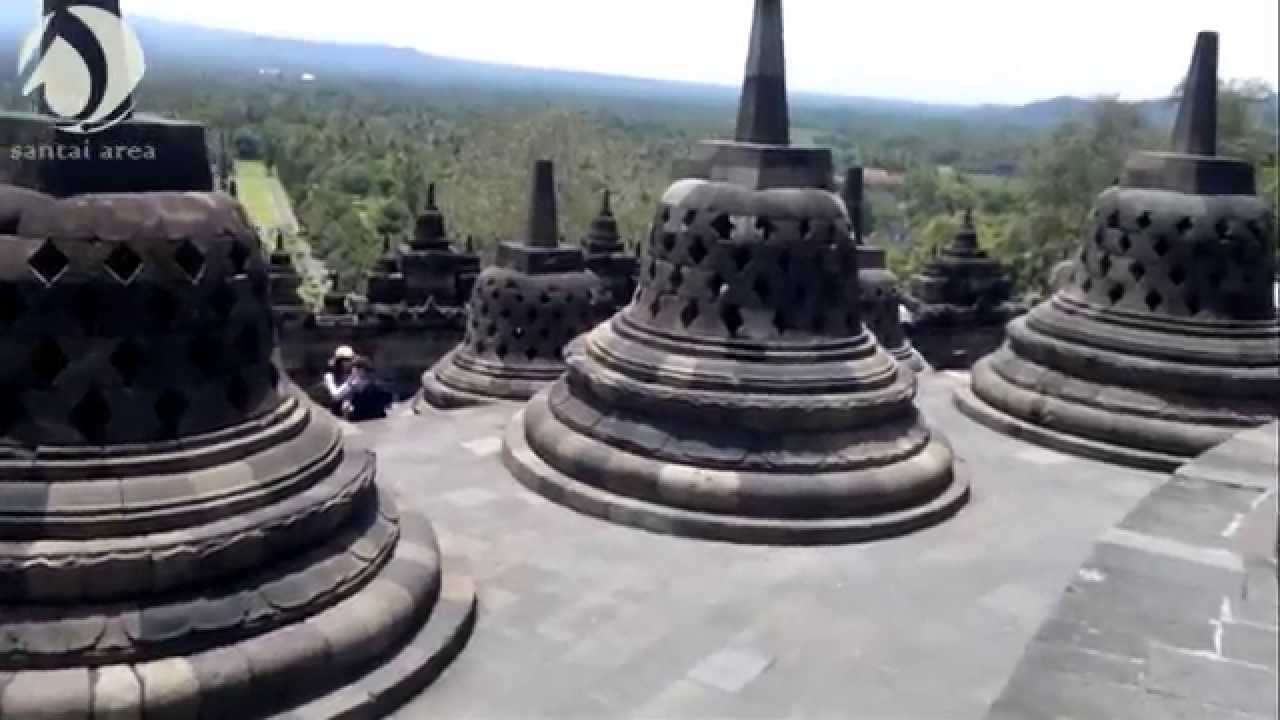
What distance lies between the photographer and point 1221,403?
31.0ft

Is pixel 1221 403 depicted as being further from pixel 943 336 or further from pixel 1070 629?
pixel 943 336

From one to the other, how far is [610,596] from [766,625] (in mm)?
849

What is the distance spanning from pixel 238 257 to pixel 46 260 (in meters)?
0.78

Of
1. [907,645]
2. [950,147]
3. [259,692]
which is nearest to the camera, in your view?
[259,692]

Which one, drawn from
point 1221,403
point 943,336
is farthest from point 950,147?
point 1221,403

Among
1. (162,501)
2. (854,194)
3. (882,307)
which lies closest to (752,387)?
(162,501)

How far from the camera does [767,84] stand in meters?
8.12

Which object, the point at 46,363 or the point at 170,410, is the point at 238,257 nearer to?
the point at 170,410

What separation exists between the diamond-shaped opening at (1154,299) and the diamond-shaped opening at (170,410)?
7.88m

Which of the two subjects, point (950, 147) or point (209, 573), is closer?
point (209, 573)

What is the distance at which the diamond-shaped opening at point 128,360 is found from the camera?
16.3 ft

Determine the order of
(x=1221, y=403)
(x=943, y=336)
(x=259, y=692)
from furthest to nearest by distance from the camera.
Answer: (x=943, y=336) < (x=1221, y=403) < (x=259, y=692)

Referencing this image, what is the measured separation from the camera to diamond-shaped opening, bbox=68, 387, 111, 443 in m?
4.90

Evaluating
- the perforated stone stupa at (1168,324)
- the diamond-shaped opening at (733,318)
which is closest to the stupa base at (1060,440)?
the perforated stone stupa at (1168,324)
